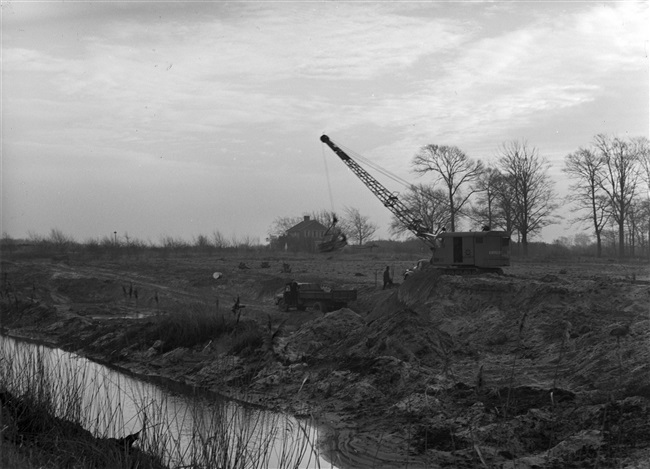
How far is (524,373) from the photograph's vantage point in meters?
15.1

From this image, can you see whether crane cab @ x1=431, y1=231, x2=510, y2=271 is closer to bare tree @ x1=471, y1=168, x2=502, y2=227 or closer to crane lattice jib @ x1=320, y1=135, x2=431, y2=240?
crane lattice jib @ x1=320, y1=135, x2=431, y2=240

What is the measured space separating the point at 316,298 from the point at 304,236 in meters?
64.4

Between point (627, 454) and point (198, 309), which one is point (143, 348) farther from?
point (627, 454)

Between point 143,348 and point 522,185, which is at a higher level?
point 522,185

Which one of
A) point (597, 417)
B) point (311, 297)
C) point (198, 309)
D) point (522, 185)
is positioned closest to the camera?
point (597, 417)

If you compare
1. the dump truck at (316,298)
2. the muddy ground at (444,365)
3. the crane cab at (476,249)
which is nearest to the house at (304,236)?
the dump truck at (316,298)

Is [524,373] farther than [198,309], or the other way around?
[198,309]

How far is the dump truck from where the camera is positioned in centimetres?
2714

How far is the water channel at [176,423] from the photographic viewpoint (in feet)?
25.6

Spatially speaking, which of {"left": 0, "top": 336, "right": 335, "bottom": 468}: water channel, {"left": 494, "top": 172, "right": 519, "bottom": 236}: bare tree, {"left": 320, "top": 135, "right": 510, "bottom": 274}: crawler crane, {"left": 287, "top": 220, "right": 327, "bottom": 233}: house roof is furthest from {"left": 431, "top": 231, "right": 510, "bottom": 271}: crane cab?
{"left": 287, "top": 220, "right": 327, "bottom": 233}: house roof

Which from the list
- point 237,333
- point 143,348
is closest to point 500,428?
point 237,333

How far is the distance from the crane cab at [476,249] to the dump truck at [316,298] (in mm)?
3884

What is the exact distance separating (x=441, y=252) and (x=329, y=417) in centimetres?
1438

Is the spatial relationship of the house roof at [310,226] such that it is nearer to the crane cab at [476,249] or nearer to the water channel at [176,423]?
the crane cab at [476,249]
